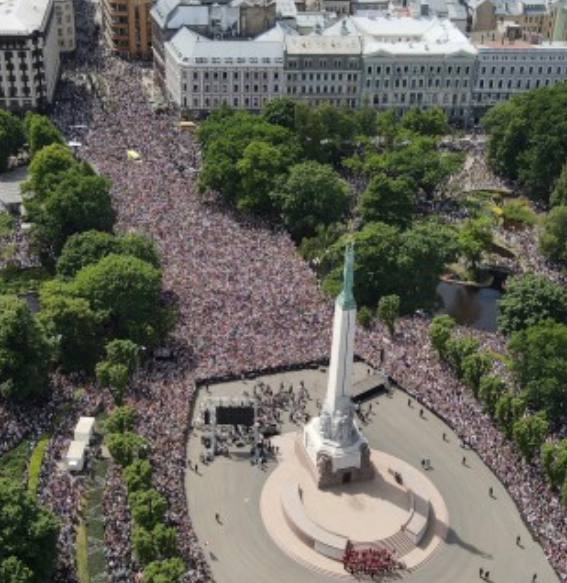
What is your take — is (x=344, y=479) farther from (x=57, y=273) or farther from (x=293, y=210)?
(x=293, y=210)

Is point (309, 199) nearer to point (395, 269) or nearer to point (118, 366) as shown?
point (395, 269)

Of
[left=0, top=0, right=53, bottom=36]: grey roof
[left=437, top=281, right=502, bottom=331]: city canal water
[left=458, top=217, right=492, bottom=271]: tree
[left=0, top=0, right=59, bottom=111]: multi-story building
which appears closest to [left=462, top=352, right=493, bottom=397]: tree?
[left=437, top=281, right=502, bottom=331]: city canal water

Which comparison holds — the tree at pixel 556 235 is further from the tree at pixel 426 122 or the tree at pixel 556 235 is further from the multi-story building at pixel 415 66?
the multi-story building at pixel 415 66

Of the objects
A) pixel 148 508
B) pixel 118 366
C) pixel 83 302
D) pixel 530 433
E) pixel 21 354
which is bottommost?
pixel 148 508

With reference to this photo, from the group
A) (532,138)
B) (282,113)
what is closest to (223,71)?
(282,113)

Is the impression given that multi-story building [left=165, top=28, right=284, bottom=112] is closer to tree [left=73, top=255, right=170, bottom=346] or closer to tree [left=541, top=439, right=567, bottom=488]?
tree [left=73, top=255, right=170, bottom=346]

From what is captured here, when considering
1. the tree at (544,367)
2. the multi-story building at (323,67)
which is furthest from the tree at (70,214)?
the multi-story building at (323,67)
